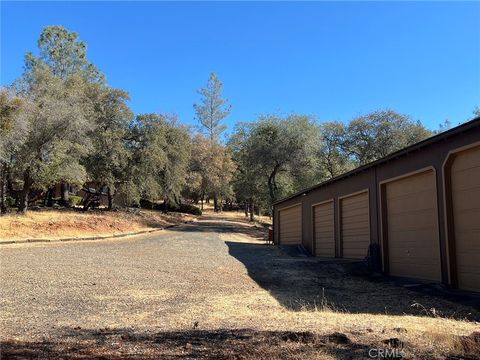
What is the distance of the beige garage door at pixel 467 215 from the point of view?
10477 mm

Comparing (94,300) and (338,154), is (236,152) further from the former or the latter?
(94,300)

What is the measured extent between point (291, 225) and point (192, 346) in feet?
70.3

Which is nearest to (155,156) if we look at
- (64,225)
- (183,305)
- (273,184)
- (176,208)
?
(64,225)

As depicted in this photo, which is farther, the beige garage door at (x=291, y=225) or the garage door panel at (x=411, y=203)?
the beige garage door at (x=291, y=225)

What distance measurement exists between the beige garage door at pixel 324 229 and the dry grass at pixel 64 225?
39.5ft

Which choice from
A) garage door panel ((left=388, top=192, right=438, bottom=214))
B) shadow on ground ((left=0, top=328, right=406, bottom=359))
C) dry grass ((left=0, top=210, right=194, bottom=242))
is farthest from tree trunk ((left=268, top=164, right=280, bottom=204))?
shadow on ground ((left=0, top=328, right=406, bottom=359))

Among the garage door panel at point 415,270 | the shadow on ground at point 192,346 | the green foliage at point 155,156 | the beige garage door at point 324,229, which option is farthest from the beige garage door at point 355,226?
the green foliage at point 155,156

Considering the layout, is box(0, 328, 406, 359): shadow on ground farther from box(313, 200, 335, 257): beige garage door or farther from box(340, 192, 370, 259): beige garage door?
box(313, 200, 335, 257): beige garage door

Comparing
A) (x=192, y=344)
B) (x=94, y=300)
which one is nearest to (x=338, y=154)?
(x=94, y=300)

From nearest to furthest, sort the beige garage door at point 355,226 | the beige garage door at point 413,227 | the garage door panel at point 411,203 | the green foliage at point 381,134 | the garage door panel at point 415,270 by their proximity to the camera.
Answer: the beige garage door at point 413,227
the garage door panel at point 415,270
the garage door panel at point 411,203
the beige garage door at point 355,226
the green foliage at point 381,134

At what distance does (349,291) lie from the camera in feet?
38.7

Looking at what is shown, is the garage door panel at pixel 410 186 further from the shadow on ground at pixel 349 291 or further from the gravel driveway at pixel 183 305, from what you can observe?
the gravel driveway at pixel 183 305

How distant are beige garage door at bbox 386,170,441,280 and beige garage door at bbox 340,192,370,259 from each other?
1.72 metres

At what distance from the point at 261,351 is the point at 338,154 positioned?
36.6 meters
